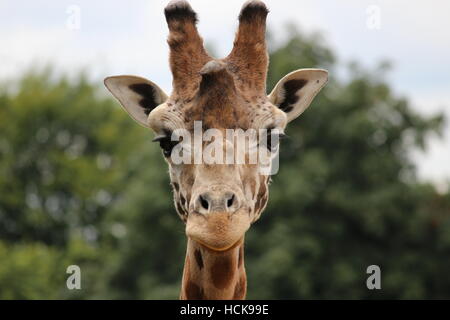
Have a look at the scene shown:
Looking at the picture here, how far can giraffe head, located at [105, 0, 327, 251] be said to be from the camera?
6137 millimetres

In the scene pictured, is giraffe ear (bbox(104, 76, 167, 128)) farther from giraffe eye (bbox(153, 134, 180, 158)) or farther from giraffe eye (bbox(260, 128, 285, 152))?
giraffe eye (bbox(260, 128, 285, 152))

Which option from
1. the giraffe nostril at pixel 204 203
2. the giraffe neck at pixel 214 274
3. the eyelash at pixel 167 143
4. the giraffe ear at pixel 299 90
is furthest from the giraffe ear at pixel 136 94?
the giraffe nostril at pixel 204 203

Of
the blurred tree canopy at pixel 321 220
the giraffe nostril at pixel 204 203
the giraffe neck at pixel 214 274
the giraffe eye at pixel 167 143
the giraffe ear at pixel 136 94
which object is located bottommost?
the giraffe neck at pixel 214 274

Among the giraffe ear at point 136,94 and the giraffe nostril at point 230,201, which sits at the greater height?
the giraffe ear at point 136,94

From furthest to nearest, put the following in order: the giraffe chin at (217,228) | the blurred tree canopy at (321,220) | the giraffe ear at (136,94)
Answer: the blurred tree canopy at (321,220) → the giraffe ear at (136,94) → the giraffe chin at (217,228)

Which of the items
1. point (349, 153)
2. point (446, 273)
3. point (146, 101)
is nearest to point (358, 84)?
point (349, 153)

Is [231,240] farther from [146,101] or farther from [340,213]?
[340,213]

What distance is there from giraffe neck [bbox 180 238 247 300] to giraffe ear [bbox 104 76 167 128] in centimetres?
171

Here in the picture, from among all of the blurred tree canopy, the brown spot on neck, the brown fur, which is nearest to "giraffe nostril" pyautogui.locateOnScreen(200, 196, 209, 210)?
the brown spot on neck

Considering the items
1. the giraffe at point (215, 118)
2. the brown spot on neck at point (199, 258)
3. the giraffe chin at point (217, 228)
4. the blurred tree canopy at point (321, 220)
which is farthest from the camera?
the blurred tree canopy at point (321, 220)

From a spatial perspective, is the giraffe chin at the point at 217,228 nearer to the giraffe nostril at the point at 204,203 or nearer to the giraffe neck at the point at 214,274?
the giraffe nostril at the point at 204,203

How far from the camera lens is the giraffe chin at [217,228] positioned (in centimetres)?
604

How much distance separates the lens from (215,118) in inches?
264

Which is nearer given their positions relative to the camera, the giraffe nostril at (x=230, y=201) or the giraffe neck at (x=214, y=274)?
the giraffe nostril at (x=230, y=201)
